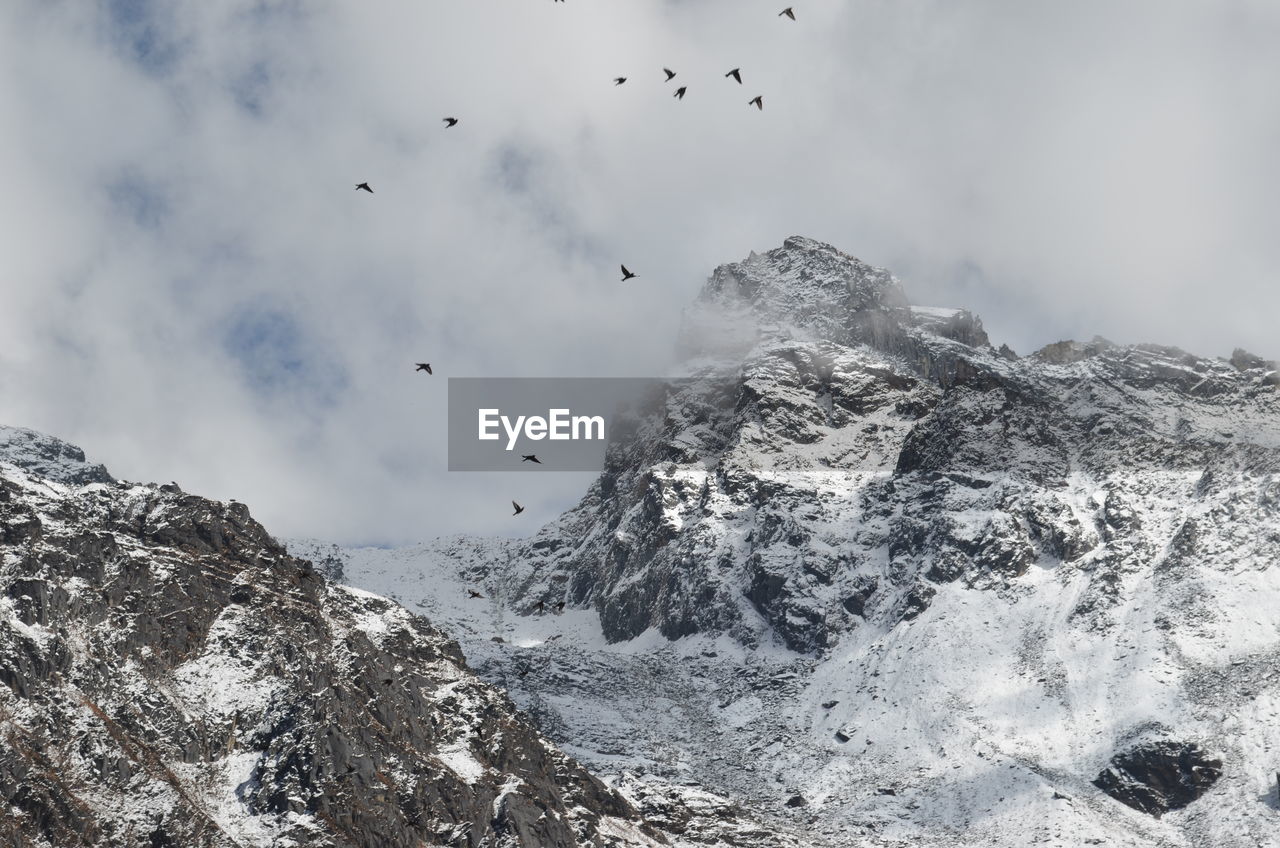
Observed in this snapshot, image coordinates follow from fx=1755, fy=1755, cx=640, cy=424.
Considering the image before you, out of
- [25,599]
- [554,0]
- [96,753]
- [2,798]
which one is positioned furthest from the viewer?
[25,599]

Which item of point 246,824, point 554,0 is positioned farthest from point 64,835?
point 554,0

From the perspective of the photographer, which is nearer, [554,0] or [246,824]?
[554,0]

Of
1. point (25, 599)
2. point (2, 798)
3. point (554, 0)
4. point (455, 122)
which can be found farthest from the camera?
point (25, 599)

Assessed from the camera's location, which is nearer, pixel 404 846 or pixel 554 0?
pixel 554 0

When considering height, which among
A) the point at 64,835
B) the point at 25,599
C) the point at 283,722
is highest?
the point at 25,599

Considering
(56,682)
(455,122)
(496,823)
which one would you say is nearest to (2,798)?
(56,682)

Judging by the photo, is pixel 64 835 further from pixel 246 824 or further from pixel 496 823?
pixel 496 823

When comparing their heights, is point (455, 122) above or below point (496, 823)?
above

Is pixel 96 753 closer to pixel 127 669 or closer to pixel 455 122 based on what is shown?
pixel 127 669

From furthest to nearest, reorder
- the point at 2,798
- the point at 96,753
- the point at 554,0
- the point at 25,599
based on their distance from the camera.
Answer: the point at 25,599
the point at 96,753
the point at 2,798
the point at 554,0
